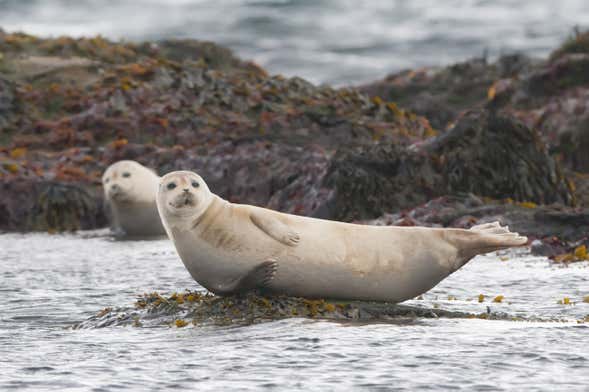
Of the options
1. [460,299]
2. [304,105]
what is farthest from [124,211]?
[304,105]

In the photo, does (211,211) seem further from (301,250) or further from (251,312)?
(251,312)

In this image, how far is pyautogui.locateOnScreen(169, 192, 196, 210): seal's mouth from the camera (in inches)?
340

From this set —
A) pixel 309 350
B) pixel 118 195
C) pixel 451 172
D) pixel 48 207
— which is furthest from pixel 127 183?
pixel 309 350

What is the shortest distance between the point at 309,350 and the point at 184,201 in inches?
81.8

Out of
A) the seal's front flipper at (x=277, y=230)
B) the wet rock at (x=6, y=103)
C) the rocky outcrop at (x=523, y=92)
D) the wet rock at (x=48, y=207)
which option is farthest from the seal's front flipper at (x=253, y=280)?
the wet rock at (x=6, y=103)

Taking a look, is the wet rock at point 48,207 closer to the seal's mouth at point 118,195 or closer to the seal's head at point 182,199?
the seal's mouth at point 118,195

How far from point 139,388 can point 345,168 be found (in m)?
13.5

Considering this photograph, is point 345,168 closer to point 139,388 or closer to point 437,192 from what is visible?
point 437,192

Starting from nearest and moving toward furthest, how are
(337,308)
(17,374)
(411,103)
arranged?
(17,374)
(337,308)
(411,103)

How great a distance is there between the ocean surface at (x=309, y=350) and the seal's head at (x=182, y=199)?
36.7 inches

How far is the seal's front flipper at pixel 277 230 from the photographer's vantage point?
28.1ft

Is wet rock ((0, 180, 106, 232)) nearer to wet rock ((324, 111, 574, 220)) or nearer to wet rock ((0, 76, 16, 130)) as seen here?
wet rock ((324, 111, 574, 220))

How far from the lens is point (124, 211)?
65.5 ft

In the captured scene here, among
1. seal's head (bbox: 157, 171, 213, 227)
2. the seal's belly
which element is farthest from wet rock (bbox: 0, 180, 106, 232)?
the seal's belly
